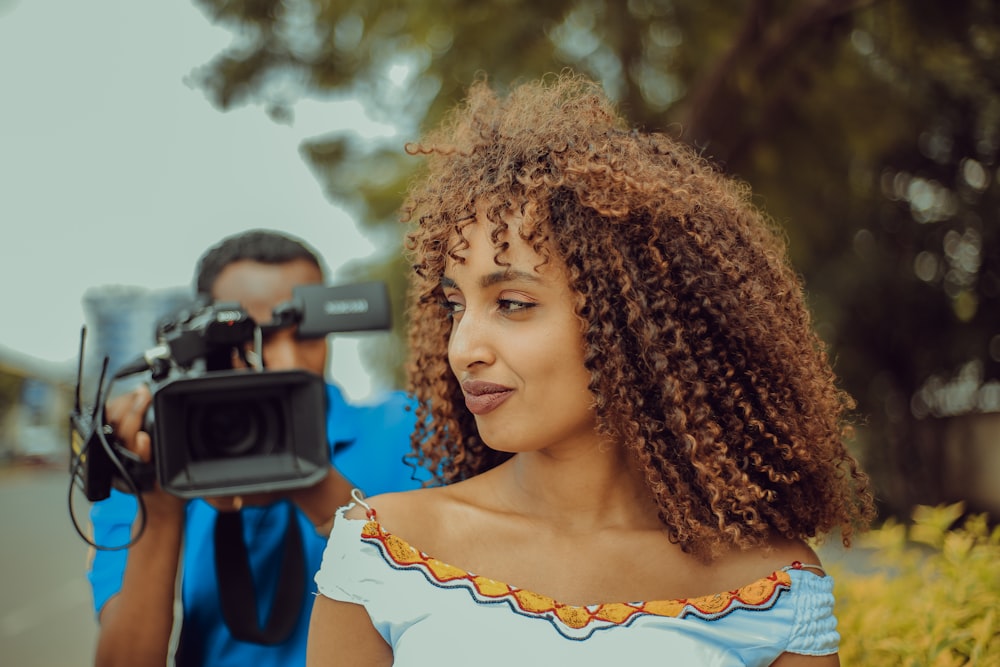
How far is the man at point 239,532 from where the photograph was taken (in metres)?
2.12

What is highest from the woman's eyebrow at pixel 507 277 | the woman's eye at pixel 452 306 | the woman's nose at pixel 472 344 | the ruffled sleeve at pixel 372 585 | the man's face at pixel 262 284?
the man's face at pixel 262 284

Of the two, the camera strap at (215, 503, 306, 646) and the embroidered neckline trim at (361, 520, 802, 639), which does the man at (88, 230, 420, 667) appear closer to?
the camera strap at (215, 503, 306, 646)

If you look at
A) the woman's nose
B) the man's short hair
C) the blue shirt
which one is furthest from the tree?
the woman's nose

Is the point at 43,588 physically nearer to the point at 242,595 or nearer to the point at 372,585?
the point at 242,595

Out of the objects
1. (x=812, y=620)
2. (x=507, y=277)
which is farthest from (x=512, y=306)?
(x=812, y=620)

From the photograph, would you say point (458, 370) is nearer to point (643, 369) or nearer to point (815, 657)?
point (643, 369)

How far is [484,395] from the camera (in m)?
1.67

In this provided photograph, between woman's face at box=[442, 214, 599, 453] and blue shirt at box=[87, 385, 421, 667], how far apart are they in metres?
0.52

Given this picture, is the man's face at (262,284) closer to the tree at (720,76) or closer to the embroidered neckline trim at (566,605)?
the embroidered neckline trim at (566,605)

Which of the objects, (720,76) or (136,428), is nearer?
(136,428)

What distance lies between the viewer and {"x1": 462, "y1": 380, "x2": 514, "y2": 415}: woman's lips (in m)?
1.66

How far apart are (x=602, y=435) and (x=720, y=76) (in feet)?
12.5

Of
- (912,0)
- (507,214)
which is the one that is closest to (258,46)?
(912,0)

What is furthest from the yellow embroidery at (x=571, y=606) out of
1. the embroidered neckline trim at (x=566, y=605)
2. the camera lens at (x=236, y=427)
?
the camera lens at (x=236, y=427)
